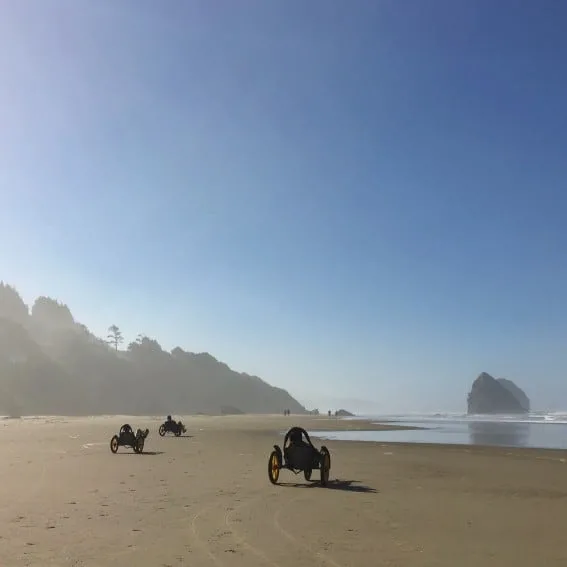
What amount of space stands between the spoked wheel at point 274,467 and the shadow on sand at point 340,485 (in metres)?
0.25

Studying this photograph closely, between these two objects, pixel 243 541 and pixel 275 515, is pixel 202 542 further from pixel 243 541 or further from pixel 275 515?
pixel 275 515

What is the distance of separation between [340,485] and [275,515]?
4.81 m

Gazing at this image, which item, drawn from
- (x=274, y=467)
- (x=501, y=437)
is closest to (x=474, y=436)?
(x=501, y=437)

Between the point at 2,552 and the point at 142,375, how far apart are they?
623 ft

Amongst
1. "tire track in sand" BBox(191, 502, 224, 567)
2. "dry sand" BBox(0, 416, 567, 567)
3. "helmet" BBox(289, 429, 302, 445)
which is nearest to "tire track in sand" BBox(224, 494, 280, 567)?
"dry sand" BBox(0, 416, 567, 567)

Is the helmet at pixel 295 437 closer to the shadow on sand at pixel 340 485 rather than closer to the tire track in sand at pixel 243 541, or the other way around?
the shadow on sand at pixel 340 485

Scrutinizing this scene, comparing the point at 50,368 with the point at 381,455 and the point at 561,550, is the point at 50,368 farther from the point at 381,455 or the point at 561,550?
the point at 561,550

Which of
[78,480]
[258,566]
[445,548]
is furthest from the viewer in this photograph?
[78,480]

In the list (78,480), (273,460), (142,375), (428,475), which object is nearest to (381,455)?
(428,475)

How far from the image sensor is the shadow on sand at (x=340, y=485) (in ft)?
49.3

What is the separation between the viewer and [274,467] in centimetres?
1627

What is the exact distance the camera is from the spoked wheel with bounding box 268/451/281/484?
52.5ft

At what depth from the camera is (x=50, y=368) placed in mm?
146750

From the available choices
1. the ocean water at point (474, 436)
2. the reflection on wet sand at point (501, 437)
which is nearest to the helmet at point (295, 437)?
the ocean water at point (474, 436)
